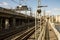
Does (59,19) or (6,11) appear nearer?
(6,11)

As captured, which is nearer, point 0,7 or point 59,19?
point 0,7

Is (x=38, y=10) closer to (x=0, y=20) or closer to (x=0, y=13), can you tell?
(x=0, y=13)

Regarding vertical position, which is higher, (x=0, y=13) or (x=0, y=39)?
(x=0, y=13)

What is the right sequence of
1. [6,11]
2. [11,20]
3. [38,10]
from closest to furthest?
[38,10]
[6,11]
[11,20]

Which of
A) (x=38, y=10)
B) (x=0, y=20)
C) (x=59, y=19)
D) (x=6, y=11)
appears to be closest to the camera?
(x=38, y=10)

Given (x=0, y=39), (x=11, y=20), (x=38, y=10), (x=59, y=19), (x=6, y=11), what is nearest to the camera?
(x=38, y=10)

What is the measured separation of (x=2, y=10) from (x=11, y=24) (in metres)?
13.4

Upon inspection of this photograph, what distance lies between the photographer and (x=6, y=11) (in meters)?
35.9

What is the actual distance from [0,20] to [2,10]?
7.55 metres

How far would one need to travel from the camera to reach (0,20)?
39.8 meters

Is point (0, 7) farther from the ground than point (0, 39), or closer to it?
farther from the ground

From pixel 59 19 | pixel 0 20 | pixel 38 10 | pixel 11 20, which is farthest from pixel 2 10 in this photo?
pixel 59 19

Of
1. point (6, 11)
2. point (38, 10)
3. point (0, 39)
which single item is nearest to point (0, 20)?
point (6, 11)

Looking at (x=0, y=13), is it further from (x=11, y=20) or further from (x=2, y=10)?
(x=11, y=20)
